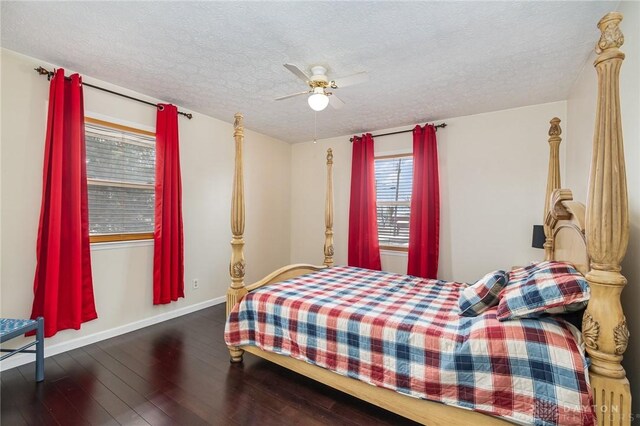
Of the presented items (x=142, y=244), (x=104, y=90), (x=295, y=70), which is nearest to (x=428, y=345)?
(x=295, y=70)

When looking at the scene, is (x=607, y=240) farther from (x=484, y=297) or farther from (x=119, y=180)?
(x=119, y=180)

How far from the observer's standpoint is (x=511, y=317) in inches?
61.3

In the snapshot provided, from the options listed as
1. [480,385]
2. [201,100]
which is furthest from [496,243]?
[201,100]

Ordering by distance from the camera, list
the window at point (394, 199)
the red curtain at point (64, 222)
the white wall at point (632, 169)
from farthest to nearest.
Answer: the window at point (394, 199), the red curtain at point (64, 222), the white wall at point (632, 169)

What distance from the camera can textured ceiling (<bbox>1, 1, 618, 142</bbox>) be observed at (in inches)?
70.2

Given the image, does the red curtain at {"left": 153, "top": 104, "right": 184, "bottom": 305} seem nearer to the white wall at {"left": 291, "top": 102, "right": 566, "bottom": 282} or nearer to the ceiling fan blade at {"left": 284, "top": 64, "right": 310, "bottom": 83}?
the ceiling fan blade at {"left": 284, "top": 64, "right": 310, "bottom": 83}

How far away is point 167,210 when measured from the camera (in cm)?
323

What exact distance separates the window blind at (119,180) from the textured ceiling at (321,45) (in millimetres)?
586

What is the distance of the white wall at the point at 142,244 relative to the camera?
2328 mm

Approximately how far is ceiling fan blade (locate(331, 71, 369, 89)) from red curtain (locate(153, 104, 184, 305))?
2131 millimetres

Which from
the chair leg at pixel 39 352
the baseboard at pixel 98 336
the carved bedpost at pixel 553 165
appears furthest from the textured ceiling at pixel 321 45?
the baseboard at pixel 98 336

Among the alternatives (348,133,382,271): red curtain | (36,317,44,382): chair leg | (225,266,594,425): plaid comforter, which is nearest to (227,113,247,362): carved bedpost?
(225,266,594,425): plaid comforter

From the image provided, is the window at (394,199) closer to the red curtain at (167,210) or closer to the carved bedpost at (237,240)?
the carved bedpost at (237,240)

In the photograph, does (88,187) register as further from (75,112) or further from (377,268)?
(377,268)
